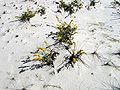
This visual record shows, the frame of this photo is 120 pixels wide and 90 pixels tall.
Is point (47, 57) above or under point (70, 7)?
under

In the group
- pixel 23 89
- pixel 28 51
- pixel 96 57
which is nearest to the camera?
pixel 23 89

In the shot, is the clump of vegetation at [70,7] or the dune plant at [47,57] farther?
the clump of vegetation at [70,7]

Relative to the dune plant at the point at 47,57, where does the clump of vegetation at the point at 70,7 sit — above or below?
above

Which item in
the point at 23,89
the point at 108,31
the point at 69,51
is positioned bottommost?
the point at 23,89

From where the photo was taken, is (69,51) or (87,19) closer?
(69,51)

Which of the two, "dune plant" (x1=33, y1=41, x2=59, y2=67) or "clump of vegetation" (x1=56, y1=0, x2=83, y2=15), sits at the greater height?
"clump of vegetation" (x1=56, y1=0, x2=83, y2=15)

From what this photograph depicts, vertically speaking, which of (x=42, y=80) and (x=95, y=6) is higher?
(x=95, y=6)

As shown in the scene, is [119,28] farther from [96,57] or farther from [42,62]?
[42,62]

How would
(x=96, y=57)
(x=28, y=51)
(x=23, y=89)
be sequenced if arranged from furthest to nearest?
(x=28, y=51) < (x=96, y=57) < (x=23, y=89)

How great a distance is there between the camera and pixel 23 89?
7.68ft

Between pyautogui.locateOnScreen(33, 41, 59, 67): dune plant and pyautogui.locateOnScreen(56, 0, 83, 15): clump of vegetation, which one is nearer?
pyautogui.locateOnScreen(33, 41, 59, 67): dune plant

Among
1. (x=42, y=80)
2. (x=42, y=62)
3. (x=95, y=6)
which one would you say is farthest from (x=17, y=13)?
(x=95, y=6)

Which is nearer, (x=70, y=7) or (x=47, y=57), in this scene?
(x=47, y=57)

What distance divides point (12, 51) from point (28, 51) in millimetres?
564
